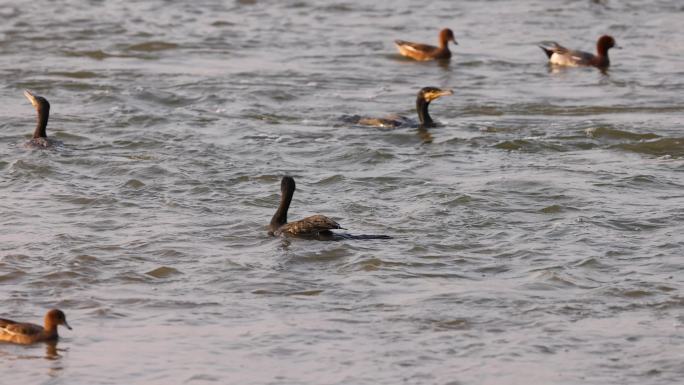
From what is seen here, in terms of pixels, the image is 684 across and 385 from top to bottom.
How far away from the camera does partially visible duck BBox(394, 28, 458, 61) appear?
24297 millimetres

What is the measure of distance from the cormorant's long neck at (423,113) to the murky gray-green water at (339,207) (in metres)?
Result: 0.31

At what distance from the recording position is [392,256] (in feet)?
41.2

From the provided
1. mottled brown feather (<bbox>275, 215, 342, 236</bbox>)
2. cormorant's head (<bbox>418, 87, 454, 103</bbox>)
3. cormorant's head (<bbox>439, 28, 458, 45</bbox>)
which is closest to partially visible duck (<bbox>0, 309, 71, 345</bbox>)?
mottled brown feather (<bbox>275, 215, 342, 236</bbox>)

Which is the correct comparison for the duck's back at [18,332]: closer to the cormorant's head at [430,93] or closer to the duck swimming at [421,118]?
the duck swimming at [421,118]

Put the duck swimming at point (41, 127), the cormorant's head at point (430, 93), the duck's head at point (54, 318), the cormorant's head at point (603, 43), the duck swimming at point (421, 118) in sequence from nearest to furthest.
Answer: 1. the duck's head at point (54, 318)
2. the duck swimming at point (41, 127)
3. the duck swimming at point (421, 118)
4. the cormorant's head at point (430, 93)
5. the cormorant's head at point (603, 43)

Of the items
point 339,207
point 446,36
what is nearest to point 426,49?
point 446,36

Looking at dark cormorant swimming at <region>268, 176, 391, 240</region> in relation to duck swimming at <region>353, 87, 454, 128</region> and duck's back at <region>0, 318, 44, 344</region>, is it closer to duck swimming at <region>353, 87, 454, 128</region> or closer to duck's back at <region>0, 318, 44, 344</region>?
duck's back at <region>0, 318, 44, 344</region>

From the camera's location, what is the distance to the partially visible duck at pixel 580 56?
23.6 m

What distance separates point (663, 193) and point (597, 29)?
12.4m

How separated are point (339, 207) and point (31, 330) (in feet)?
17.0

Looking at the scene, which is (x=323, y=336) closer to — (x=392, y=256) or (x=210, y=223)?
(x=392, y=256)

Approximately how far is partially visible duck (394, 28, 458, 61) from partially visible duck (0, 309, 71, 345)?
14.8 meters

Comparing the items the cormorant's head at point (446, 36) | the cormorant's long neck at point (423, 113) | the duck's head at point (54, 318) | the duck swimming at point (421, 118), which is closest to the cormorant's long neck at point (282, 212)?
the duck's head at point (54, 318)

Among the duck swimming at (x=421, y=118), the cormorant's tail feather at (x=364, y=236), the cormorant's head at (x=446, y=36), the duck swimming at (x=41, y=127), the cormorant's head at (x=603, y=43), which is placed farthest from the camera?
the cormorant's head at (x=446, y=36)
